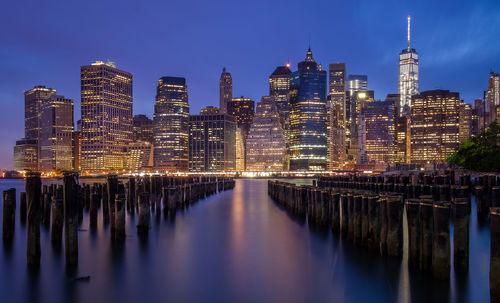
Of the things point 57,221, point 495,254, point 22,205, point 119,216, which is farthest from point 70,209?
point 22,205

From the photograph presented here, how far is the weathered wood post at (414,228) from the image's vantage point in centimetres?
1282

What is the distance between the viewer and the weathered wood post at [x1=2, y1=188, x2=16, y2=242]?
19.0 m

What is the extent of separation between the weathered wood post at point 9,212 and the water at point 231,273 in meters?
0.74

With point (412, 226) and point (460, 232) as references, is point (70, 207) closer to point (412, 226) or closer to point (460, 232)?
point (412, 226)

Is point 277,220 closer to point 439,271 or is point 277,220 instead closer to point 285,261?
point 285,261

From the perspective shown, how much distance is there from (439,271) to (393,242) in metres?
2.62

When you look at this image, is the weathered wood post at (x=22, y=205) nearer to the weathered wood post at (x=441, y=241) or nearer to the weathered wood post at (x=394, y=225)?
the weathered wood post at (x=394, y=225)

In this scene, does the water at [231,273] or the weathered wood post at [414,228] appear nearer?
the water at [231,273]

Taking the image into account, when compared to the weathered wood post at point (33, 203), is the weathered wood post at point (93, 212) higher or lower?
lower

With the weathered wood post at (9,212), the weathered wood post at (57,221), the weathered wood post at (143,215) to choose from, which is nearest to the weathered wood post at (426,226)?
the weathered wood post at (143,215)

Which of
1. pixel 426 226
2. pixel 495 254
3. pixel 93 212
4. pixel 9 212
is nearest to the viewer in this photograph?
pixel 495 254

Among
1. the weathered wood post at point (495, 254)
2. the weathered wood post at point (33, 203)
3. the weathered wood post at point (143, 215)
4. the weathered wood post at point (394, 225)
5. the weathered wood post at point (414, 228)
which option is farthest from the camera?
the weathered wood post at point (143, 215)

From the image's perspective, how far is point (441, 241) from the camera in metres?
11.7

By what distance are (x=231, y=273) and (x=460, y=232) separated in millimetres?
8387
